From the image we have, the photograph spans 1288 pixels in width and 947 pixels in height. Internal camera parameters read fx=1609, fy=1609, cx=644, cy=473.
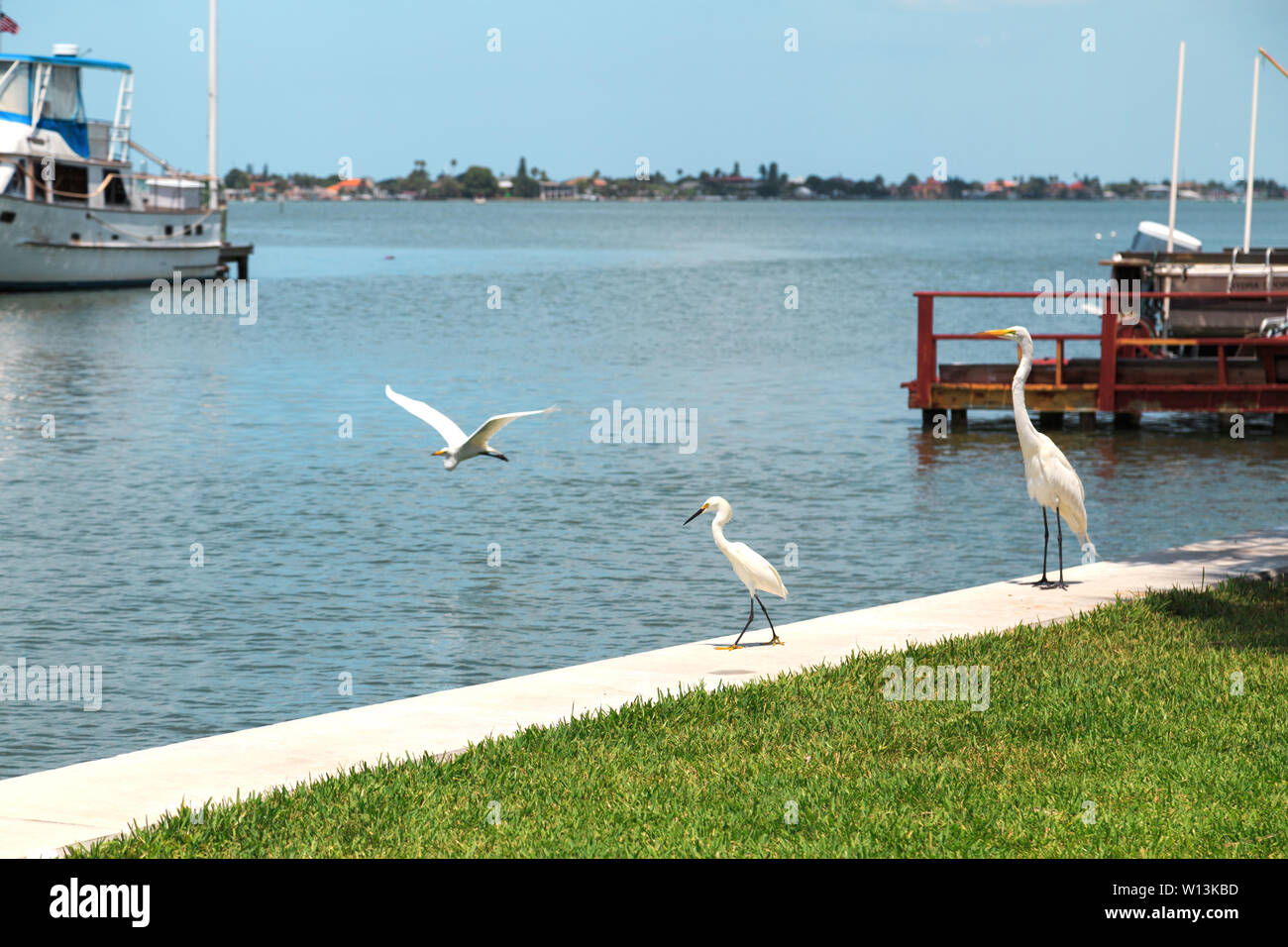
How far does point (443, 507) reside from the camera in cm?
1992

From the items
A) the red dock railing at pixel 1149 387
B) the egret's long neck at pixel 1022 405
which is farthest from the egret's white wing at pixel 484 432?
the red dock railing at pixel 1149 387

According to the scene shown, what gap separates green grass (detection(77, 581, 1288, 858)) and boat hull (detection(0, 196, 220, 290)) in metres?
52.9

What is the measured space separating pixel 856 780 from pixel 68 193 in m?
57.2

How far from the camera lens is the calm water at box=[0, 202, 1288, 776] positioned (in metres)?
12.6

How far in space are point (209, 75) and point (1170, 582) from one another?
64.2 meters

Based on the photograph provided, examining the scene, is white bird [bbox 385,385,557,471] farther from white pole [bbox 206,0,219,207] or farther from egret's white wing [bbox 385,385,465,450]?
white pole [bbox 206,0,219,207]

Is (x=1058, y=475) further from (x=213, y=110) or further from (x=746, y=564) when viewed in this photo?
(x=213, y=110)

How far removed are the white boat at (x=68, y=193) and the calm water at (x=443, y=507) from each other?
37.3 ft

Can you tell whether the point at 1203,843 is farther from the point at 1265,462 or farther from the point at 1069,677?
the point at 1265,462

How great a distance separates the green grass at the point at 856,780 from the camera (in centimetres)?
656

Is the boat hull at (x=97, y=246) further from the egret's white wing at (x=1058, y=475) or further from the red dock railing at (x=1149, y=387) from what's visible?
the egret's white wing at (x=1058, y=475)

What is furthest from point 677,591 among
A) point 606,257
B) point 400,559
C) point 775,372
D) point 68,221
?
point 606,257

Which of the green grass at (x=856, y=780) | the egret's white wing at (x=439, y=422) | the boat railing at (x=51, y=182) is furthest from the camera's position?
the boat railing at (x=51, y=182)

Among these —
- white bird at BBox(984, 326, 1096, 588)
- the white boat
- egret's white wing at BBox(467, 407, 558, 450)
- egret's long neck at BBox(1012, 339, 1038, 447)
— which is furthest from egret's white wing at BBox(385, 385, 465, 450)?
the white boat
